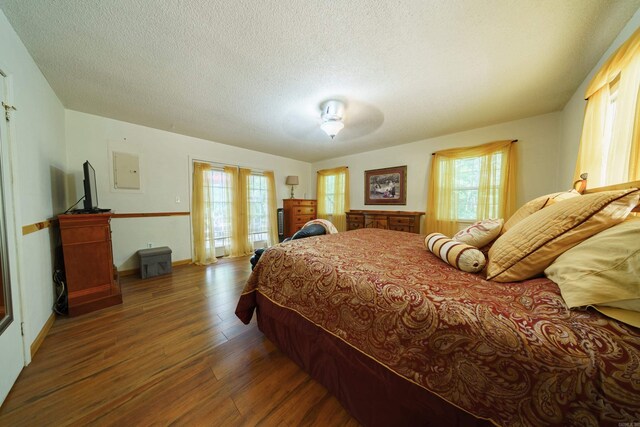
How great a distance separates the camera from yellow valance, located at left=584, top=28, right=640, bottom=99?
1173 millimetres

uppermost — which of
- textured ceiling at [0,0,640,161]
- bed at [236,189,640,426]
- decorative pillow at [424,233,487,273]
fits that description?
textured ceiling at [0,0,640,161]

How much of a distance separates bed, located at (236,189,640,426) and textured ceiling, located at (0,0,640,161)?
5.11 feet

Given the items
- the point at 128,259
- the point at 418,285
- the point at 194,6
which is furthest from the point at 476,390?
the point at 128,259

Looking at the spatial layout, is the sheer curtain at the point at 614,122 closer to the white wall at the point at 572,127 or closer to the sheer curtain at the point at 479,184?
the white wall at the point at 572,127

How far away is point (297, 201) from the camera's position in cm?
473

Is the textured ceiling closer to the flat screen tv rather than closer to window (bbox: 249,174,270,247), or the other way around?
the flat screen tv

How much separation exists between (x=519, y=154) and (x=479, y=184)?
602 mm

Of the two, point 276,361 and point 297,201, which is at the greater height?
point 297,201

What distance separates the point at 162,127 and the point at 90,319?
2662 mm

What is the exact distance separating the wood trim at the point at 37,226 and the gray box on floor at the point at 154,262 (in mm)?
984

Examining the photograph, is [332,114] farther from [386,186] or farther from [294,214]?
[294,214]

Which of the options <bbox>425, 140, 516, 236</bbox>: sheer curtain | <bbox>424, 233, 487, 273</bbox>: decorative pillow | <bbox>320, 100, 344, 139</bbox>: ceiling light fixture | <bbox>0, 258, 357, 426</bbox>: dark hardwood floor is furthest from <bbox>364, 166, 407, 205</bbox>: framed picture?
<bbox>0, 258, 357, 426</bbox>: dark hardwood floor

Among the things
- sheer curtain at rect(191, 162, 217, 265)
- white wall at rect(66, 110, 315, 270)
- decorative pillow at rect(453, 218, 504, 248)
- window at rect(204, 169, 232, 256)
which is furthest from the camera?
window at rect(204, 169, 232, 256)

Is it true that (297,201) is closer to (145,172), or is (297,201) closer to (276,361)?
(145,172)
